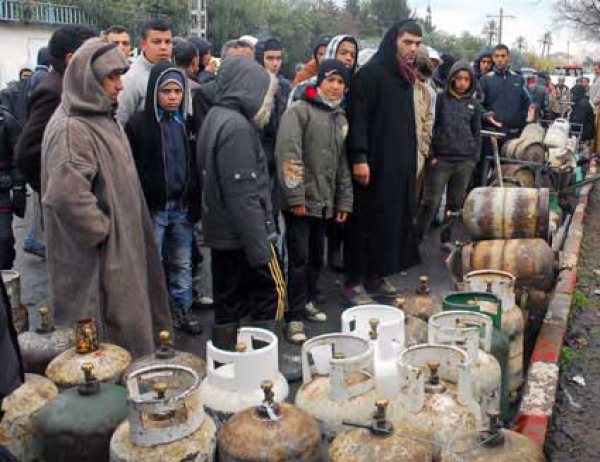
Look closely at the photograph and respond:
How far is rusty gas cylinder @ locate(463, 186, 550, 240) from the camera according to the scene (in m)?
5.64

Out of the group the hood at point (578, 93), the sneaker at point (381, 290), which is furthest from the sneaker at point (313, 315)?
the hood at point (578, 93)

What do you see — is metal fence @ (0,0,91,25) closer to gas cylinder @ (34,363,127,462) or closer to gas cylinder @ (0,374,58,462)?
gas cylinder @ (0,374,58,462)

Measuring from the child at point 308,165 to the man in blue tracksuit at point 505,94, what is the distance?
508cm

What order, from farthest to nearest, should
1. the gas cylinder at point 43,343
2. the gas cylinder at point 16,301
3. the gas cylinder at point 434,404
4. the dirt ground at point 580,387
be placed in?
the dirt ground at point 580,387
the gas cylinder at point 16,301
the gas cylinder at point 43,343
the gas cylinder at point 434,404

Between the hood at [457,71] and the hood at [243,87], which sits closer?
the hood at [243,87]

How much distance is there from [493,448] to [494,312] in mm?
1733

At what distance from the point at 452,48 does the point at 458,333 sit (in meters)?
58.2

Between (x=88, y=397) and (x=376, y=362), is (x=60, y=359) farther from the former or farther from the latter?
(x=376, y=362)

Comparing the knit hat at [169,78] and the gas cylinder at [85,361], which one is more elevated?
the knit hat at [169,78]

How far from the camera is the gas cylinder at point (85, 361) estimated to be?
320cm

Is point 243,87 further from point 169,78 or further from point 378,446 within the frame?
point 378,446

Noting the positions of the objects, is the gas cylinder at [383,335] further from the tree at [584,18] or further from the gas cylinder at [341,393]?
the tree at [584,18]

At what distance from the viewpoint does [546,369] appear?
16.3ft

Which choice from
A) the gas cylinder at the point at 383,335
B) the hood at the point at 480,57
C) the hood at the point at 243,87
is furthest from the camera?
the hood at the point at 480,57
